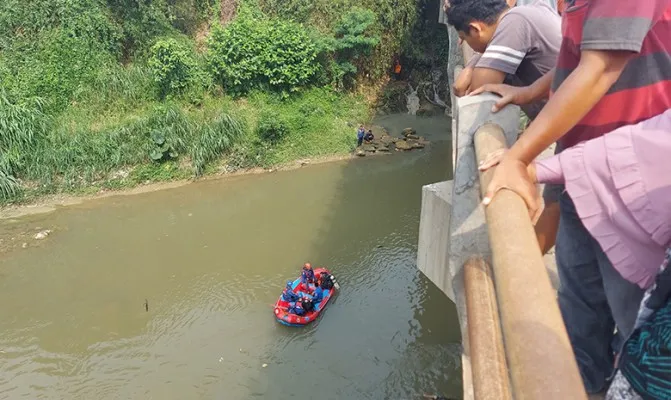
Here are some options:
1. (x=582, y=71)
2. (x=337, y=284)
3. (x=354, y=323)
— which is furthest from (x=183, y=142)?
(x=582, y=71)

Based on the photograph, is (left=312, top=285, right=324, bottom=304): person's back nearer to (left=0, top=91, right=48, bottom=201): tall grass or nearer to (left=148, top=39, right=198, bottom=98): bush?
(left=148, top=39, right=198, bottom=98): bush

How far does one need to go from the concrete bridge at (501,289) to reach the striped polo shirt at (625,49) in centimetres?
26

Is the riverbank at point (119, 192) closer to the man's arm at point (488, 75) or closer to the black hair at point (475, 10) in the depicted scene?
the black hair at point (475, 10)

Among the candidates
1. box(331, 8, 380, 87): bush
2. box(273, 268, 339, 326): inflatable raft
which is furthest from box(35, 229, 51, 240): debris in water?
box(331, 8, 380, 87): bush

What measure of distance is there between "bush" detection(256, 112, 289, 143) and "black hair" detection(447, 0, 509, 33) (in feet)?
33.0

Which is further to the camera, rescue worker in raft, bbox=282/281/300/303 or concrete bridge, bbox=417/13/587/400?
rescue worker in raft, bbox=282/281/300/303

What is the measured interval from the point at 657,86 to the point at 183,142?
37.1ft

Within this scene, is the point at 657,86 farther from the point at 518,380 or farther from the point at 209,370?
the point at 209,370

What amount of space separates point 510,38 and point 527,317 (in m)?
1.58

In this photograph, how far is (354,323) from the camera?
7.20m

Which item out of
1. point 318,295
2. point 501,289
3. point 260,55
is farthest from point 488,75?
point 260,55

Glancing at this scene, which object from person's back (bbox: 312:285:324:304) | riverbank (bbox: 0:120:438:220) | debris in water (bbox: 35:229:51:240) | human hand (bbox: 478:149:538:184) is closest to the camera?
human hand (bbox: 478:149:538:184)

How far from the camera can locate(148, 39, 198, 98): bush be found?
1197 cm

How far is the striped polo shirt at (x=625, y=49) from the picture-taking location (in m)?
1.28
